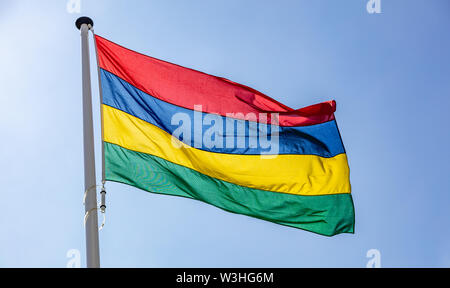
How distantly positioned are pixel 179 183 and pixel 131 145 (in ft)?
3.37

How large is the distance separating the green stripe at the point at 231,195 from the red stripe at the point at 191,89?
148 cm

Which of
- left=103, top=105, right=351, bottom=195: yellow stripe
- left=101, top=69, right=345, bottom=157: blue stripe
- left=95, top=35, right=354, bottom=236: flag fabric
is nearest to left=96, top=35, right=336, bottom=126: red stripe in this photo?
left=95, top=35, right=354, bottom=236: flag fabric

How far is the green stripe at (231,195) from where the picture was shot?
873cm

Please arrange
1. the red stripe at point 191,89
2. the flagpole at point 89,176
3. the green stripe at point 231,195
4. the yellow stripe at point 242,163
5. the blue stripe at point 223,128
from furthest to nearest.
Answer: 1. the red stripe at point 191,89
2. the blue stripe at point 223,128
3. the yellow stripe at point 242,163
4. the green stripe at point 231,195
5. the flagpole at point 89,176

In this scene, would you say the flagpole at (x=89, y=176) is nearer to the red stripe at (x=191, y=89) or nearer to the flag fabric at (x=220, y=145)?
the flag fabric at (x=220, y=145)

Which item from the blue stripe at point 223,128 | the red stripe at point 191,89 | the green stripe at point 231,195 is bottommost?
the green stripe at point 231,195

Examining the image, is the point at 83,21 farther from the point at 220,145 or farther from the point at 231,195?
the point at 231,195

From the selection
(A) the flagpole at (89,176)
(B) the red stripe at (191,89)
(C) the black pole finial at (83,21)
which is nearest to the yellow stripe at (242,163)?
(B) the red stripe at (191,89)

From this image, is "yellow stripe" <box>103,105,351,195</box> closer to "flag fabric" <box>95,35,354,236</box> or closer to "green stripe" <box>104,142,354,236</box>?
"flag fabric" <box>95,35,354,236</box>

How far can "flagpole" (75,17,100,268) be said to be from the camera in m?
6.59

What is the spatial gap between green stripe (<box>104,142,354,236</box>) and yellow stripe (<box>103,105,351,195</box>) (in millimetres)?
127

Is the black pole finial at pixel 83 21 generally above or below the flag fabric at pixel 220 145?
above

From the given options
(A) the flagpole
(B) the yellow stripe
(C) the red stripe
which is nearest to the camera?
(A) the flagpole

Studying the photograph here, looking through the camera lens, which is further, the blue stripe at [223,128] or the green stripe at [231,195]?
the blue stripe at [223,128]
